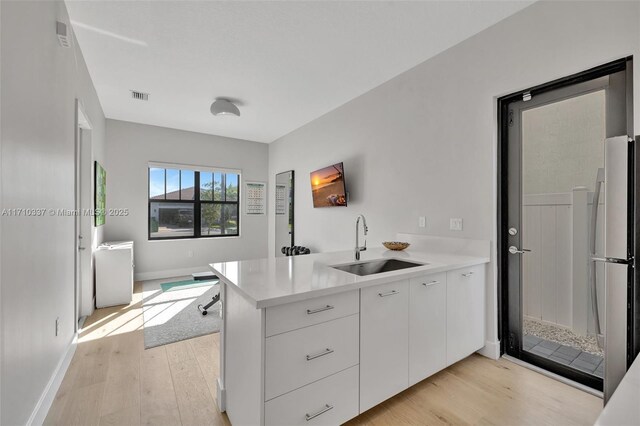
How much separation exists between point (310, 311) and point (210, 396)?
107 cm

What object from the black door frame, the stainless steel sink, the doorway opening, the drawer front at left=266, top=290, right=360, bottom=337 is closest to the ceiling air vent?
the doorway opening

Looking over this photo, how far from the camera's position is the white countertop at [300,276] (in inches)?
49.2

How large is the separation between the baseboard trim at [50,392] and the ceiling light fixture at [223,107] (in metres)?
2.80

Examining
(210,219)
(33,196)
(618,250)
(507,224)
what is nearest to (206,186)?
(210,219)

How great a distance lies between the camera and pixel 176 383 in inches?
77.0

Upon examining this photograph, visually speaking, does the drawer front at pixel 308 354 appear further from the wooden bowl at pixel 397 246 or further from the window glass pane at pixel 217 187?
the window glass pane at pixel 217 187

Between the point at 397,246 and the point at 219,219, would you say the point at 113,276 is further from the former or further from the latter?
the point at 397,246

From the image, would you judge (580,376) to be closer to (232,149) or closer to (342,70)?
(342,70)

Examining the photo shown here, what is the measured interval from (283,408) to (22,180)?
165 centimetres

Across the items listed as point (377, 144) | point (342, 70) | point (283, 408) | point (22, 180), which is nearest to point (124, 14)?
point (22, 180)

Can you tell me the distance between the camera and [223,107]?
367 cm

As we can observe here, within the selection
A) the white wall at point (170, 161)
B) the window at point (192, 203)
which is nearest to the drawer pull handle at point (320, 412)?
the white wall at point (170, 161)

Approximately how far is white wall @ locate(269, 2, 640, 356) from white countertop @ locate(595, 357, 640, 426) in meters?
1.67

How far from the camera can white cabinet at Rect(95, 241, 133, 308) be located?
3520mm
